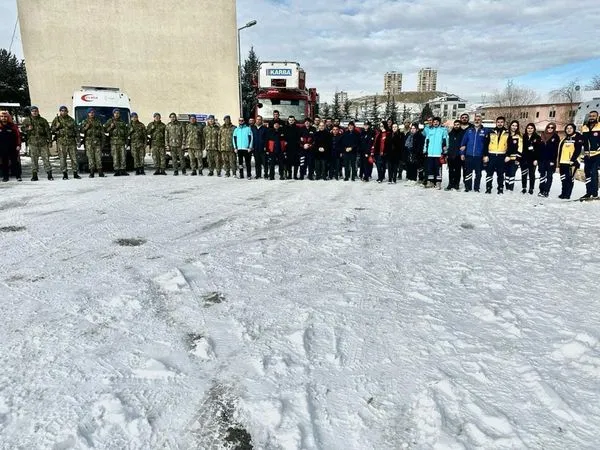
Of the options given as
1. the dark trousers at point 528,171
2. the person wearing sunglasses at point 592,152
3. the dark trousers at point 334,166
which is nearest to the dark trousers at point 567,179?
the person wearing sunglasses at point 592,152

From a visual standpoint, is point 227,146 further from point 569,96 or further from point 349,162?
point 569,96

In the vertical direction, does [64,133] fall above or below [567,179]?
above

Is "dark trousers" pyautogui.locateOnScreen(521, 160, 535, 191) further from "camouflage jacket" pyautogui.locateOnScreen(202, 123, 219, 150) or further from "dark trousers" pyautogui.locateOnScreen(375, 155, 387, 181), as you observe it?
"camouflage jacket" pyautogui.locateOnScreen(202, 123, 219, 150)

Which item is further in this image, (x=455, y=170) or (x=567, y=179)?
(x=455, y=170)

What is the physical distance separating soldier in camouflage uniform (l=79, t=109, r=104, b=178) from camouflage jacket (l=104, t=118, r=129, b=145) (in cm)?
20

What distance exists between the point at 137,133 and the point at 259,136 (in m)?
3.44

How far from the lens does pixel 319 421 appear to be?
233 cm

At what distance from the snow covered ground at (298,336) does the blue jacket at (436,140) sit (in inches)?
168

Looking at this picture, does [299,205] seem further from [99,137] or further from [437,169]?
[99,137]

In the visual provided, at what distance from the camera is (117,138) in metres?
11.4

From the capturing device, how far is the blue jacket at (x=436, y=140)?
10125 mm

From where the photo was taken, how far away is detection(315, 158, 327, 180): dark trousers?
11875 millimetres

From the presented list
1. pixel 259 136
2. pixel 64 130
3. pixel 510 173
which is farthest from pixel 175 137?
pixel 510 173

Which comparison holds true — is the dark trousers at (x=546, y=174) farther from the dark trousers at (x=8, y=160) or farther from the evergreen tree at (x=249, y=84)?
the evergreen tree at (x=249, y=84)
